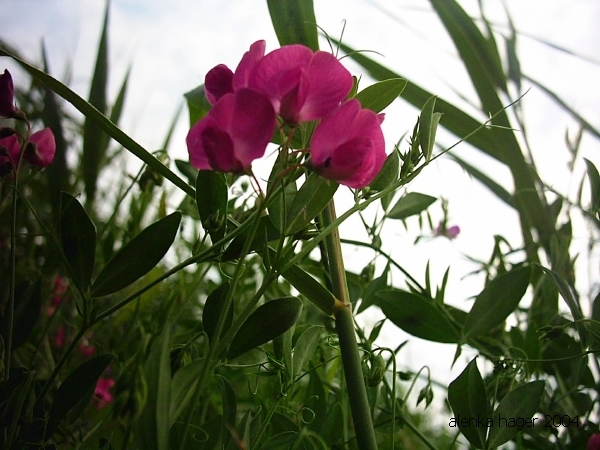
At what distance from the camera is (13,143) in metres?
0.45

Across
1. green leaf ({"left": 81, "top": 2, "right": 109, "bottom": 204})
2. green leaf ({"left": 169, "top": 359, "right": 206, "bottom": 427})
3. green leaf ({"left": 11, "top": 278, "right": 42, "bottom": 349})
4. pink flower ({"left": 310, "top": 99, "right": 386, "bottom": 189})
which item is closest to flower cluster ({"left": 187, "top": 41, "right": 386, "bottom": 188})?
pink flower ({"left": 310, "top": 99, "right": 386, "bottom": 189})

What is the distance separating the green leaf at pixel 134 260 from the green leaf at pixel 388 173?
14 centimetres

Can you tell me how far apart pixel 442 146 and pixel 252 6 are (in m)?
0.33

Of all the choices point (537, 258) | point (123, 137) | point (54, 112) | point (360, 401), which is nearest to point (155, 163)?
point (123, 137)

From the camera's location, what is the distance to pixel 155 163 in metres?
0.31

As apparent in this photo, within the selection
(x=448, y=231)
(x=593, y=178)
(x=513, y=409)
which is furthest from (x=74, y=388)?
(x=448, y=231)

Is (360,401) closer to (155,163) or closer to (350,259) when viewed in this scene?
(155,163)

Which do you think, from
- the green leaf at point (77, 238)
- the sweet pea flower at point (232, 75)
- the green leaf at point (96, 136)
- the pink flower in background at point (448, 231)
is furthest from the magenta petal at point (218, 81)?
the pink flower in background at point (448, 231)

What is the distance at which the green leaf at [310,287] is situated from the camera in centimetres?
31

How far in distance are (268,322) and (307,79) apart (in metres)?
0.14

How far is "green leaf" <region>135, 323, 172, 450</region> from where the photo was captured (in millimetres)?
222

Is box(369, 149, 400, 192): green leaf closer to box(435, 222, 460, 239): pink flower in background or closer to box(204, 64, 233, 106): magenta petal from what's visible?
box(204, 64, 233, 106): magenta petal

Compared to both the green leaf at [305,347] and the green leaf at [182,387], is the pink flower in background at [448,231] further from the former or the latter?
the green leaf at [182,387]

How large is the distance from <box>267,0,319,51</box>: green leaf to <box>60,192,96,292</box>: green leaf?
0.20m
